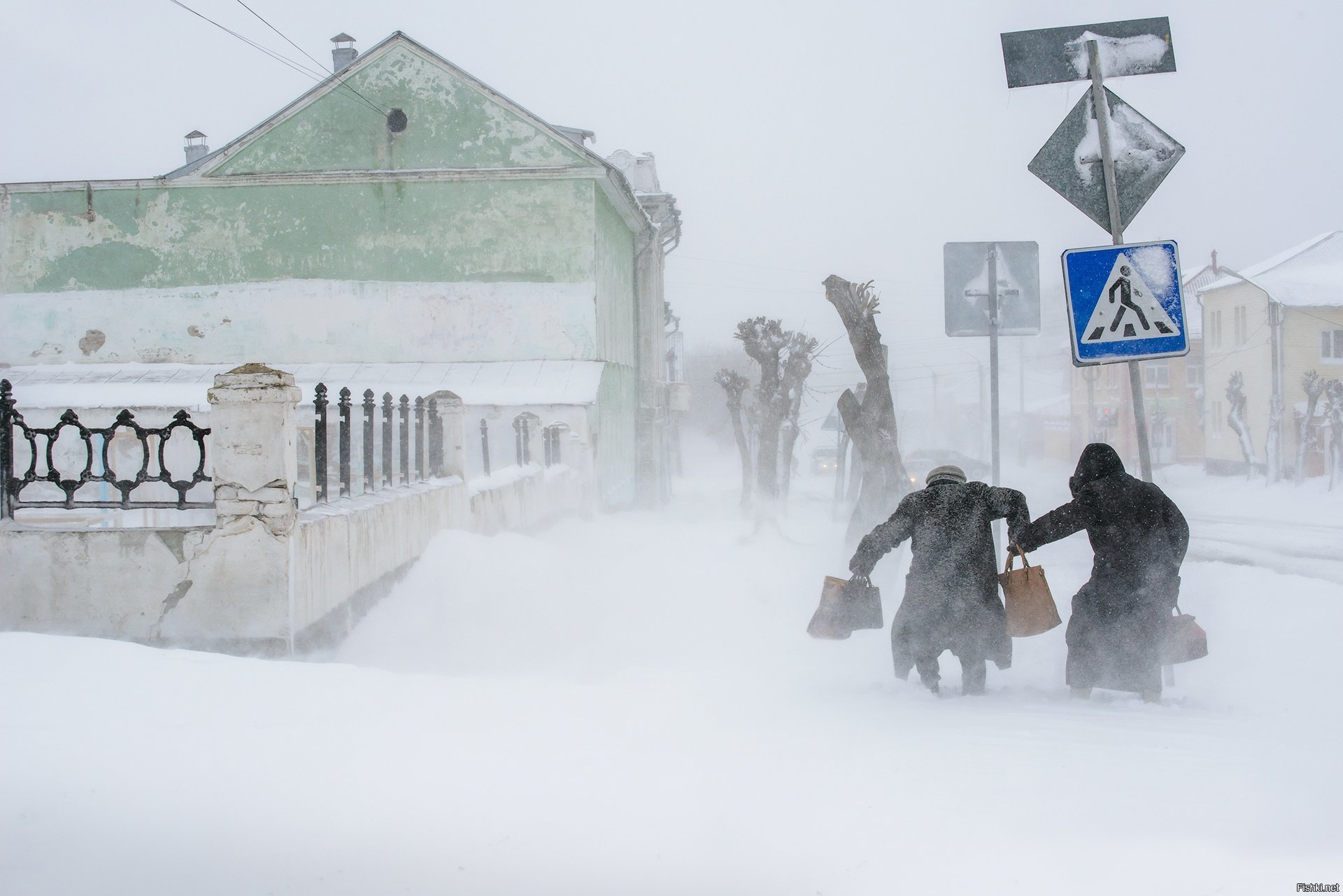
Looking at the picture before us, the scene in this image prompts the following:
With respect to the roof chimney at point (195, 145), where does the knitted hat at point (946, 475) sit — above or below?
below

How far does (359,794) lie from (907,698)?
10.4 ft

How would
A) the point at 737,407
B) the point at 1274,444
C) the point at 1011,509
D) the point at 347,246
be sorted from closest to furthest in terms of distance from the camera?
the point at 1011,509, the point at 347,246, the point at 737,407, the point at 1274,444

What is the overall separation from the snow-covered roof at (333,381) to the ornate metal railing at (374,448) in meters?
9.35

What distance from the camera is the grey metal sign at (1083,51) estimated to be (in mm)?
6891

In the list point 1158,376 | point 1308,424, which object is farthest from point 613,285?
point 1158,376

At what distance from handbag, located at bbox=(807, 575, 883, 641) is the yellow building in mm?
37876

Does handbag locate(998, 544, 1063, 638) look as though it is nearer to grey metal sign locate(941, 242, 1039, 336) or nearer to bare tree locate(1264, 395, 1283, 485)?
grey metal sign locate(941, 242, 1039, 336)

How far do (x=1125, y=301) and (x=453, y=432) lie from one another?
716 centimetres

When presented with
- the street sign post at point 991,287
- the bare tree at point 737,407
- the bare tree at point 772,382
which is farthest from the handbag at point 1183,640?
the bare tree at point 737,407

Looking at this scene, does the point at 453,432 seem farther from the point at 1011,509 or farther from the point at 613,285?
the point at 613,285

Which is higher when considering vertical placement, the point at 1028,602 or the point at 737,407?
the point at 737,407

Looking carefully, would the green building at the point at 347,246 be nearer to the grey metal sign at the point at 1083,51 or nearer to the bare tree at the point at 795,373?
the bare tree at the point at 795,373

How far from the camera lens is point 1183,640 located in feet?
20.2

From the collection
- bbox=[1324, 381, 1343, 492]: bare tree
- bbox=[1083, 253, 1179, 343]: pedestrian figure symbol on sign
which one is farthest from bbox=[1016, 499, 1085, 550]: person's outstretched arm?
bbox=[1324, 381, 1343, 492]: bare tree
